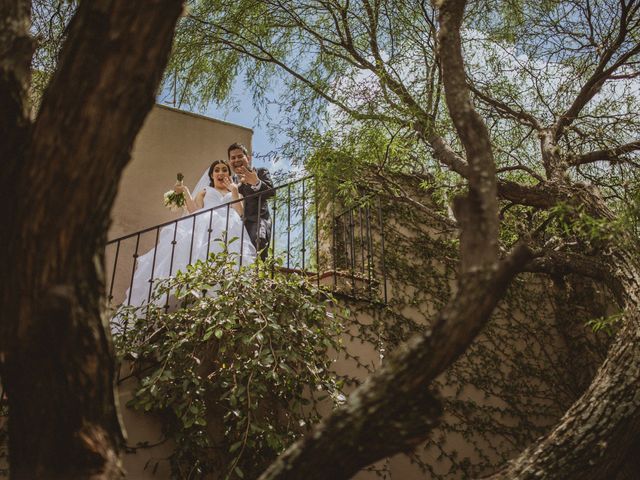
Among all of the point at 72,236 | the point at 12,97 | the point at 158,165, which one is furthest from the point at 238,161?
the point at 72,236

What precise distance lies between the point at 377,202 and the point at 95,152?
4856 mm

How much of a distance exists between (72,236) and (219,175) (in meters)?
4.41

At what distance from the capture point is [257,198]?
5461mm

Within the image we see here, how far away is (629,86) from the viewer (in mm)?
5750

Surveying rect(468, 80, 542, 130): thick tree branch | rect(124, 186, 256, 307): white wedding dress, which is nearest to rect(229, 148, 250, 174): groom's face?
rect(124, 186, 256, 307): white wedding dress

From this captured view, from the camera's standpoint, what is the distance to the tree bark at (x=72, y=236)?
1570 mm

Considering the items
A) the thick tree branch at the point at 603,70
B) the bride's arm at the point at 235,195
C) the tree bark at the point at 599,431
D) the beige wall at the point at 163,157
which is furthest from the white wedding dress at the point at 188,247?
the thick tree branch at the point at 603,70

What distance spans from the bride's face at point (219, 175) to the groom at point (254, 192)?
12 centimetres

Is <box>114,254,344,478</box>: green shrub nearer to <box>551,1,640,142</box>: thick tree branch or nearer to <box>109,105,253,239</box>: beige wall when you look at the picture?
<box>109,105,253,239</box>: beige wall

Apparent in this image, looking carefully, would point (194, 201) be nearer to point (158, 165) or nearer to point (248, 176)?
point (248, 176)

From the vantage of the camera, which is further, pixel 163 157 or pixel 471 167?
pixel 163 157

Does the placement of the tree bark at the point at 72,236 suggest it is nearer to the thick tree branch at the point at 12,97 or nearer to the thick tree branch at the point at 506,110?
the thick tree branch at the point at 12,97

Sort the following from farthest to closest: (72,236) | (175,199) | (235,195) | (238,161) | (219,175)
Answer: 1. (219,175)
2. (238,161)
3. (175,199)
4. (235,195)
5. (72,236)

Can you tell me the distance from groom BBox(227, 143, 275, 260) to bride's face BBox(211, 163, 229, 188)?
0.12 meters
